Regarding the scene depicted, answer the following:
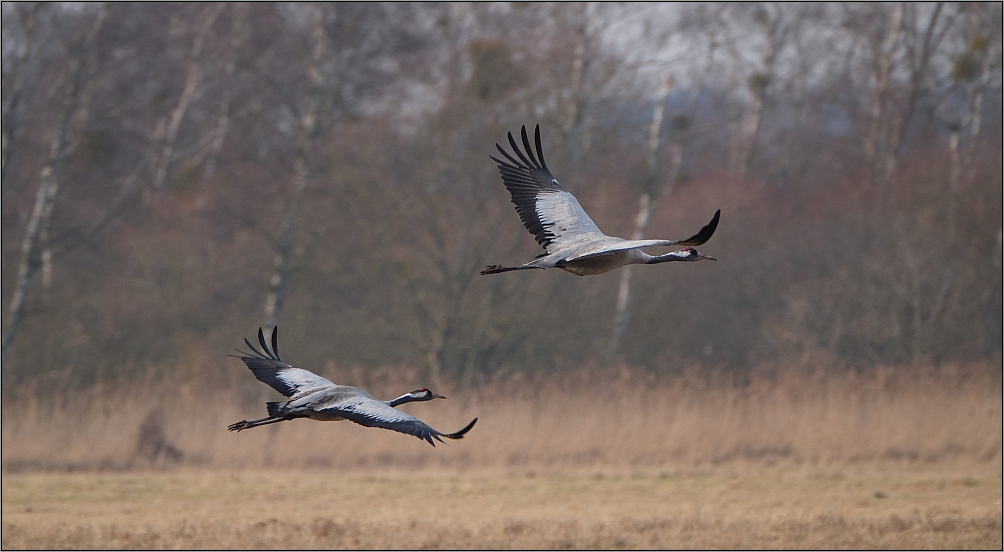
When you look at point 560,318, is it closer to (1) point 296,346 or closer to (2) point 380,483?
(1) point 296,346

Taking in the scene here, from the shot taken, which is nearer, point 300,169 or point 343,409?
point 343,409

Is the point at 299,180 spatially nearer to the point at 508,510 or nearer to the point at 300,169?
the point at 300,169

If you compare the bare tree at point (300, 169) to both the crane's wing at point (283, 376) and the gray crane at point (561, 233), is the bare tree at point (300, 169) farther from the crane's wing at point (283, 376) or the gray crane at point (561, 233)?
the crane's wing at point (283, 376)

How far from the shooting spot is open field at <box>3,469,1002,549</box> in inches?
334

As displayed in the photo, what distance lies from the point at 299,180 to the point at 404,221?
1387 millimetres

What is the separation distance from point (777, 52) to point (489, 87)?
33.4 feet

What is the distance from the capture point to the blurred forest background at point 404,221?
15.0 m

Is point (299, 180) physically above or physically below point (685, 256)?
above

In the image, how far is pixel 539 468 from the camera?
1187 cm

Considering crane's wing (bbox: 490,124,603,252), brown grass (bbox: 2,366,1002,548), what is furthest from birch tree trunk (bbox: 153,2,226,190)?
crane's wing (bbox: 490,124,603,252)

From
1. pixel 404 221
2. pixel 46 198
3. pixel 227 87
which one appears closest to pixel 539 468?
pixel 404 221

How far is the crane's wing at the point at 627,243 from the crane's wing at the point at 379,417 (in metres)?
0.82

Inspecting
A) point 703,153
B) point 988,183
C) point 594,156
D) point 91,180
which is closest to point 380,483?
point 594,156

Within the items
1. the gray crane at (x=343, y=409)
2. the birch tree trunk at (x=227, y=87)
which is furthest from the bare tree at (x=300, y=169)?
the gray crane at (x=343, y=409)
